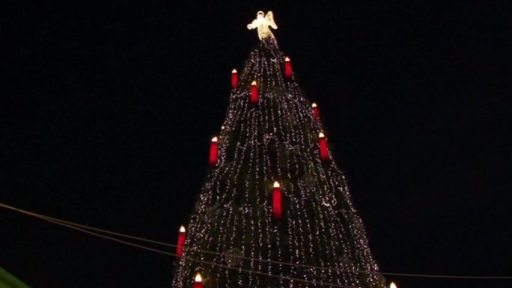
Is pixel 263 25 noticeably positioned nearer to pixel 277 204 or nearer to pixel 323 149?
pixel 323 149

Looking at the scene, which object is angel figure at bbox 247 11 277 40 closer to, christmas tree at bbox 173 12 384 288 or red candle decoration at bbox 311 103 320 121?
christmas tree at bbox 173 12 384 288

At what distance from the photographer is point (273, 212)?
693 centimetres

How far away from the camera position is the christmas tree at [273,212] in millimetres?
7004

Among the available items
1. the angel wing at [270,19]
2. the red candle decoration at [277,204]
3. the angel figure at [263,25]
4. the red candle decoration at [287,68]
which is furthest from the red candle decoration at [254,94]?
the red candle decoration at [277,204]

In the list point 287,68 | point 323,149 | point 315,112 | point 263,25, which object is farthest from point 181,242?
point 263,25

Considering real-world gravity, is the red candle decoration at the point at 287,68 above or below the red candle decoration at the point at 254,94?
above

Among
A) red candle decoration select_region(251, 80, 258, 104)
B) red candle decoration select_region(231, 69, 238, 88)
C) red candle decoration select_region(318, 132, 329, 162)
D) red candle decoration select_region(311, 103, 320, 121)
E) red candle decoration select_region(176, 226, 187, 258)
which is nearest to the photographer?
red candle decoration select_region(176, 226, 187, 258)

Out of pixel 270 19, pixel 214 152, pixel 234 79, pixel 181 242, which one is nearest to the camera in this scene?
pixel 181 242

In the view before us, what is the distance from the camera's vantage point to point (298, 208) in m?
7.54

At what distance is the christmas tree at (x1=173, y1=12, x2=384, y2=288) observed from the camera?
7004 millimetres

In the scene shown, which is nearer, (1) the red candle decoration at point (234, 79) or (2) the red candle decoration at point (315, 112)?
(2) the red candle decoration at point (315, 112)

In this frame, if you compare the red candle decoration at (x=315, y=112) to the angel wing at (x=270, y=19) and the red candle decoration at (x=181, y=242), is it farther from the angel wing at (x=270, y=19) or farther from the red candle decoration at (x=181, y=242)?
the red candle decoration at (x=181, y=242)

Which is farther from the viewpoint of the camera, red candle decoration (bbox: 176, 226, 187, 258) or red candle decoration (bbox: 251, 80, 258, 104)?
red candle decoration (bbox: 251, 80, 258, 104)

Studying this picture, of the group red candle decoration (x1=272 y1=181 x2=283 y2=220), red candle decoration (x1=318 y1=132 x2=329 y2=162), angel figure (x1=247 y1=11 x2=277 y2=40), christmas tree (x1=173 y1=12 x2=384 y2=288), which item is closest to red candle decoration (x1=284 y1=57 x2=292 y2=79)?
christmas tree (x1=173 y1=12 x2=384 y2=288)
